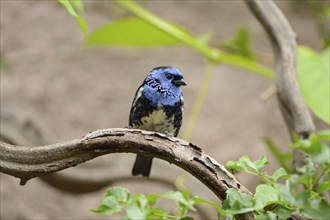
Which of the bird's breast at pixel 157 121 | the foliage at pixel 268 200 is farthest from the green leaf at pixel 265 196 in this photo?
the bird's breast at pixel 157 121

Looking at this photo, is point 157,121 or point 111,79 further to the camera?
point 111,79

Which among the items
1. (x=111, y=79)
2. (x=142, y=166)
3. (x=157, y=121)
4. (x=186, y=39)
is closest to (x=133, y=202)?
(x=157, y=121)

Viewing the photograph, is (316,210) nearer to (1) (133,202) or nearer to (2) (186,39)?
(1) (133,202)

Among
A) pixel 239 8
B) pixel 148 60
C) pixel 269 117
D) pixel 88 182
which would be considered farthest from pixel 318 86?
pixel 239 8

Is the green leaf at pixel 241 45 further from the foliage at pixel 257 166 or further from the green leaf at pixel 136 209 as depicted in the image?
the green leaf at pixel 136 209

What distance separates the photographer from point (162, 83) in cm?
179

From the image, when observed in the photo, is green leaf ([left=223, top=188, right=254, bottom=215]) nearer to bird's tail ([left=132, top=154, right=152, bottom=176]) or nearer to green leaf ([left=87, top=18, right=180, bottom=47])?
bird's tail ([left=132, top=154, right=152, bottom=176])

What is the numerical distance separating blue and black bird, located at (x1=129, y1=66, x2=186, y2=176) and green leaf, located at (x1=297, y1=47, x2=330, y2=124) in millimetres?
448

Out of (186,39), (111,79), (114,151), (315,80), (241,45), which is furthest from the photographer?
(111,79)

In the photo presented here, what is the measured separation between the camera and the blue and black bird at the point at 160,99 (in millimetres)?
1798

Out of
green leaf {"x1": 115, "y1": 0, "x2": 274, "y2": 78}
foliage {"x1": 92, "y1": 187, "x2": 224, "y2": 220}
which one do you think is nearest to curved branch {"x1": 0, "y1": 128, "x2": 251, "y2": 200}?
foliage {"x1": 92, "y1": 187, "x2": 224, "y2": 220}

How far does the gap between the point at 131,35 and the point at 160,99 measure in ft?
2.81

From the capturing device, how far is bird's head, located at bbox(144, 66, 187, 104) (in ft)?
5.89

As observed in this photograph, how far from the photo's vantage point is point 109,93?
4348mm
